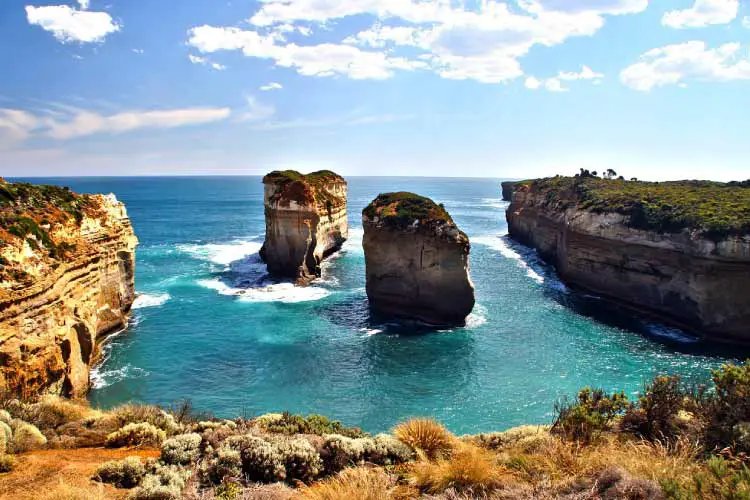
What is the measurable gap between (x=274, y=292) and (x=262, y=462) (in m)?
31.5

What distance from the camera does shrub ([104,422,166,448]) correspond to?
9.91m

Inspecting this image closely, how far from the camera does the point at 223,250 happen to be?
5847 centimetres

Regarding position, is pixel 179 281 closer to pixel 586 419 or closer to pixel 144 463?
pixel 144 463

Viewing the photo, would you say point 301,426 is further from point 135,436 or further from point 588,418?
point 588,418

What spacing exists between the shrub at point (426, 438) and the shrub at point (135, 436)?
5.23 meters

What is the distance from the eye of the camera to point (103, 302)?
1101 inches

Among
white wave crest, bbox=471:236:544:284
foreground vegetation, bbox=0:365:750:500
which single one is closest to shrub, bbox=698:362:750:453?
foreground vegetation, bbox=0:365:750:500

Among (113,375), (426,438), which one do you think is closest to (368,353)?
(113,375)

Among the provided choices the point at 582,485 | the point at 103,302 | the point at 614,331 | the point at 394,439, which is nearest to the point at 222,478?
the point at 394,439

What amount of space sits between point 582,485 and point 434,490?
227 centimetres

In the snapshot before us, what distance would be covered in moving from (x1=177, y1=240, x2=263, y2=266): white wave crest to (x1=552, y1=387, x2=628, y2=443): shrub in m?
43.8

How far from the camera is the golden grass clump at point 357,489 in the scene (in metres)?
6.58

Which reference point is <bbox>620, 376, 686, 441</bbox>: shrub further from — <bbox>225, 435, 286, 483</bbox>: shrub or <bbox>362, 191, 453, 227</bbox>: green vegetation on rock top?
<bbox>362, 191, 453, 227</bbox>: green vegetation on rock top

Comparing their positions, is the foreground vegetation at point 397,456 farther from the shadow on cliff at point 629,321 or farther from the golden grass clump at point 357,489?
the shadow on cliff at point 629,321
